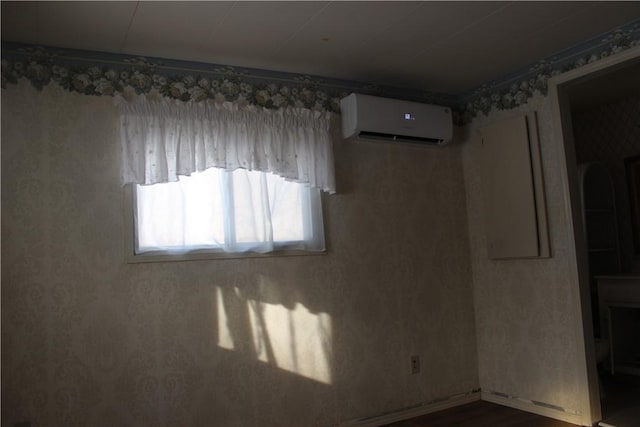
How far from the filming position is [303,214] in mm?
3240

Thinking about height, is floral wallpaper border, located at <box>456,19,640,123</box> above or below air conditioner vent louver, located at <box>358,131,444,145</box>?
above

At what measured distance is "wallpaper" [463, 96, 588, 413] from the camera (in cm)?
325

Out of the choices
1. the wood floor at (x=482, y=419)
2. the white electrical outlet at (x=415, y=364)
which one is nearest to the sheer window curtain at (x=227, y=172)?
the white electrical outlet at (x=415, y=364)

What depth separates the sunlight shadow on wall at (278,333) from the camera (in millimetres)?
2922

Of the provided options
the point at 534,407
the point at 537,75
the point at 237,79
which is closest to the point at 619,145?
the point at 537,75

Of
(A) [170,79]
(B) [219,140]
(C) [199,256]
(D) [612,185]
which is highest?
(A) [170,79]

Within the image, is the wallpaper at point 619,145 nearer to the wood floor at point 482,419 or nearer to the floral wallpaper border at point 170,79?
the wood floor at point 482,419

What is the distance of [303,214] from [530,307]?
165cm

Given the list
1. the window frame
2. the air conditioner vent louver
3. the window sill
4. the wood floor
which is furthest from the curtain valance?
the wood floor

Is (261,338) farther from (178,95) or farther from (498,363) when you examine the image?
(498,363)

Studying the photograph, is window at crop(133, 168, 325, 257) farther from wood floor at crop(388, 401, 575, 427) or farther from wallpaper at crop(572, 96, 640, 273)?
wallpaper at crop(572, 96, 640, 273)

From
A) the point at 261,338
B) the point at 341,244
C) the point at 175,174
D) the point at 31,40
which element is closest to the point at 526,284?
the point at 341,244

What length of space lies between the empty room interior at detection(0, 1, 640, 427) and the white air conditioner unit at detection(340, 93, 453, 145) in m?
0.02

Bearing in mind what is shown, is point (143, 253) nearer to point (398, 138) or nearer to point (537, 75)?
point (398, 138)
